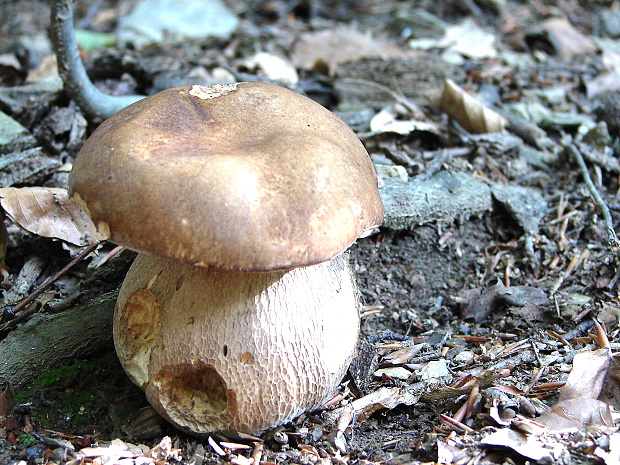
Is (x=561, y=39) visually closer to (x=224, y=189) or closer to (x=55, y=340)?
(x=224, y=189)

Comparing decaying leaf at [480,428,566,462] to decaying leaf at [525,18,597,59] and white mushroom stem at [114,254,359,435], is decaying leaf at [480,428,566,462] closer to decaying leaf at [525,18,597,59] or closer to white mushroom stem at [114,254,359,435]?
white mushroom stem at [114,254,359,435]

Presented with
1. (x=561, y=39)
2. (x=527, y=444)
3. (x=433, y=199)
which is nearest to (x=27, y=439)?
(x=527, y=444)

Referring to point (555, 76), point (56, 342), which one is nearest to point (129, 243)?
point (56, 342)

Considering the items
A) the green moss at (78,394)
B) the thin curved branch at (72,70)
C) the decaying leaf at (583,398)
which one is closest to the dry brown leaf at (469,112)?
the decaying leaf at (583,398)

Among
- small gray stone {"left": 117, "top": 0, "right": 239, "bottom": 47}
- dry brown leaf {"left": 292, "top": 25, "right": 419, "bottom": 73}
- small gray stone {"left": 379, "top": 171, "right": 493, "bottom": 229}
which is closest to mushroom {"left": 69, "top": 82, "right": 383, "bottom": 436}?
small gray stone {"left": 379, "top": 171, "right": 493, "bottom": 229}

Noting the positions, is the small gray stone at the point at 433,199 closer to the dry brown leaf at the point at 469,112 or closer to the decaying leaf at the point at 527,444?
the dry brown leaf at the point at 469,112

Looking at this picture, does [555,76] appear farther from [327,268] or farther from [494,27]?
[327,268]
